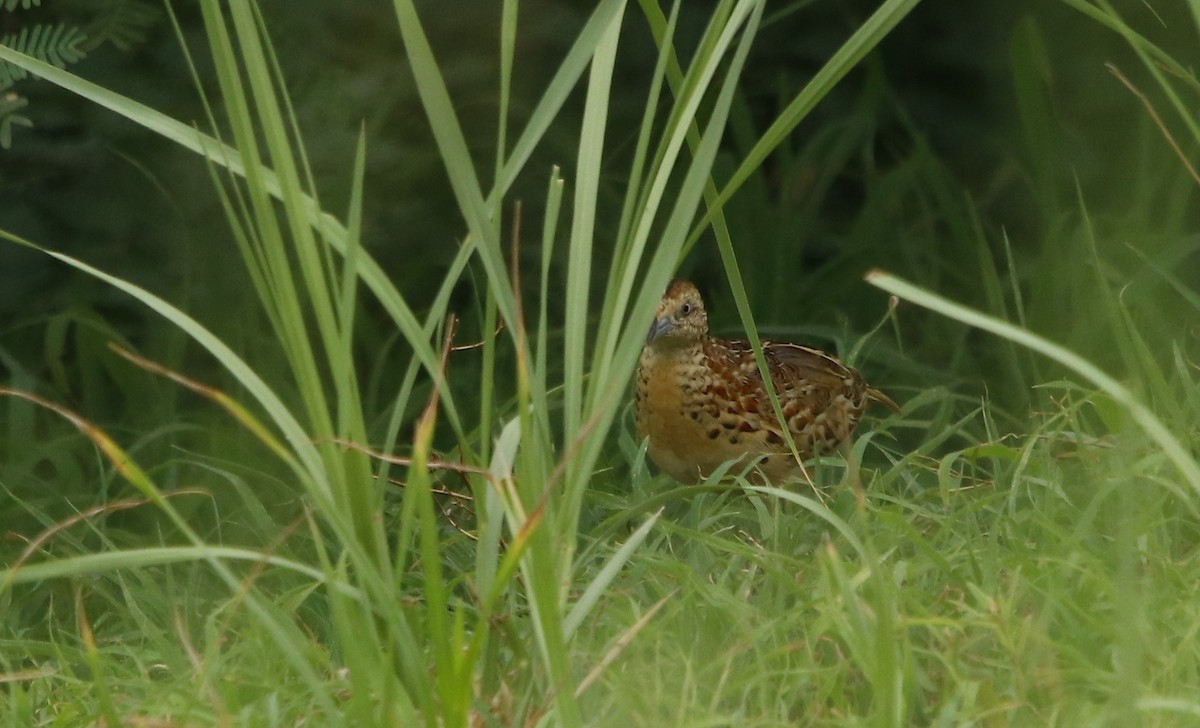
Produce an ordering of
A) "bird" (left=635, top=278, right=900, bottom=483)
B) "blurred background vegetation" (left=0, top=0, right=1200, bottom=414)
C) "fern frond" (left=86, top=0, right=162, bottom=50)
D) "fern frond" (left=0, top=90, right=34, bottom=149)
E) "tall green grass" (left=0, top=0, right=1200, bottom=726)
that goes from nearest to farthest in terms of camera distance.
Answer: "tall green grass" (left=0, top=0, right=1200, bottom=726) < "fern frond" (left=0, top=90, right=34, bottom=149) < "fern frond" (left=86, top=0, right=162, bottom=50) < "blurred background vegetation" (left=0, top=0, right=1200, bottom=414) < "bird" (left=635, top=278, right=900, bottom=483)

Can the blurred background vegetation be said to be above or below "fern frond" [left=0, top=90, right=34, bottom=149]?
below

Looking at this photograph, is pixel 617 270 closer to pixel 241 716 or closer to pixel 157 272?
pixel 241 716

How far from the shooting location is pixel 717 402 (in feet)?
12.4

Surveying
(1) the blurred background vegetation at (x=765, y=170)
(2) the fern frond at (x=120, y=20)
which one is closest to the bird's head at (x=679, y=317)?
(1) the blurred background vegetation at (x=765, y=170)

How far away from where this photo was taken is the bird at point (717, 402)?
3.76m

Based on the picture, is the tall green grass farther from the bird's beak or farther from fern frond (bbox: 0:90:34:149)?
fern frond (bbox: 0:90:34:149)

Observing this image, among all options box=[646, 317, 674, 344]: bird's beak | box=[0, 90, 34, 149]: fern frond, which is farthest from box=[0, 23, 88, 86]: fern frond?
box=[646, 317, 674, 344]: bird's beak

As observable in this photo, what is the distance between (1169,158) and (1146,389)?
1401 millimetres

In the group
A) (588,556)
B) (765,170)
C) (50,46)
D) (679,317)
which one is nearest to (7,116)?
(50,46)

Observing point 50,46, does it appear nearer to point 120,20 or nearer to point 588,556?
point 120,20

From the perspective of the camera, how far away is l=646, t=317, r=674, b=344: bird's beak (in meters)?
3.67

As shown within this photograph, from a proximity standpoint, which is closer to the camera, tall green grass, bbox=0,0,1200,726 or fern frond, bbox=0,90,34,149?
tall green grass, bbox=0,0,1200,726

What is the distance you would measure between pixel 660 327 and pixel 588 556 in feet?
2.89

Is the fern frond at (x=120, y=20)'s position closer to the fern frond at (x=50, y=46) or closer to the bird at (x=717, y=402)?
the fern frond at (x=50, y=46)
